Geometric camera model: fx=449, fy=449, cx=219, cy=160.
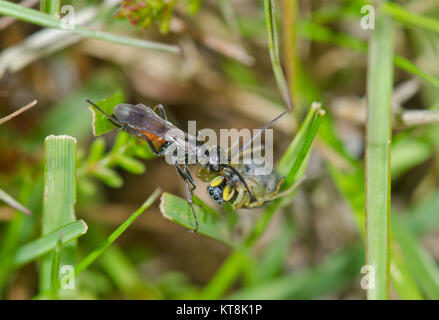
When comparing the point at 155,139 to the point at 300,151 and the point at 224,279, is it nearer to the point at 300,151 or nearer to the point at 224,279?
the point at 300,151

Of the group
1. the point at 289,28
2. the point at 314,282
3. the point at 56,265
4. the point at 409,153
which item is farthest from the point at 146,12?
the point at 409,153

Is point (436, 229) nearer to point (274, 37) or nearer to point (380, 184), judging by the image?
point (380, 184)

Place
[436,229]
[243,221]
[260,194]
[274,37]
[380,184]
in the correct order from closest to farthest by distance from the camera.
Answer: [380,184]
[274,37]
[260,194]
[243,221]
[436,229]

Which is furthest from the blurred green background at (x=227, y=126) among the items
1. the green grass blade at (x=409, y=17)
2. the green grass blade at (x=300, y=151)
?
the green grass blade at (x=300, y=151)

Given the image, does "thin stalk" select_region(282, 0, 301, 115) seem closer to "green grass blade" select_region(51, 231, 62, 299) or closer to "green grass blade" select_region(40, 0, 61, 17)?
"green grass blade" select_region(40, 0, 61, 17)
